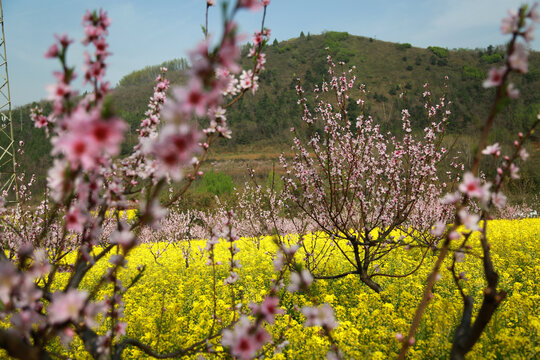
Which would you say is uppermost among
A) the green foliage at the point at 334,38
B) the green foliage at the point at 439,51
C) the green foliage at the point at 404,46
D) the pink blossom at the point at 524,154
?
the green foliage at the point at 334,38

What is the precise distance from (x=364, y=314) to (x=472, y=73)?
82.8 m

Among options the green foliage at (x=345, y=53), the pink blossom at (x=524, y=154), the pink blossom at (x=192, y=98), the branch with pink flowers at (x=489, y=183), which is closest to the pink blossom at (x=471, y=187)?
the branch with pink flowers at (x=489, y=183)

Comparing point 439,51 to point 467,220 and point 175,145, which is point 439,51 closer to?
point 467,220

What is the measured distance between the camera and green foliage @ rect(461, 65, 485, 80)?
6650cm

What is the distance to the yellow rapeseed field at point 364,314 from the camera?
12.0ft

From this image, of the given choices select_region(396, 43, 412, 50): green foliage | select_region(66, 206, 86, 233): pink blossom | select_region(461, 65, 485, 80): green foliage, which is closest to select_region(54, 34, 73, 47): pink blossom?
select_region(66, 206, 86, 233): pink blossom

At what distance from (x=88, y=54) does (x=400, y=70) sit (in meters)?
89.8

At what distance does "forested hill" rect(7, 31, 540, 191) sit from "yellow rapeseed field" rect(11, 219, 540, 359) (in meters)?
43.7

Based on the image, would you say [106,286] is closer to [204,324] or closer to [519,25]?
[204,324]

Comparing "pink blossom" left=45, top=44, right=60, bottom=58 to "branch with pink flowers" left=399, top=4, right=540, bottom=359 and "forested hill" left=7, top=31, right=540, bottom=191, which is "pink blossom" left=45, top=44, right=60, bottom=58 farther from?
"forested hill" left=7, top=31, right=540, bottom=191

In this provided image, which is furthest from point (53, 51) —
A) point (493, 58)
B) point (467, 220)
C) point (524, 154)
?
point (493, 58)

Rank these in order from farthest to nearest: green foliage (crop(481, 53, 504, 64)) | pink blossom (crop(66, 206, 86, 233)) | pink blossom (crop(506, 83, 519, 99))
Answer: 1. green foliage (crop(481, 53, 504, 64))
2. pink blossom (crop(66, 206, 86, 233))
3. pink blossom (crop(506, 83, 519, 99))

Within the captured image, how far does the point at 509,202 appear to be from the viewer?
22.2 meters

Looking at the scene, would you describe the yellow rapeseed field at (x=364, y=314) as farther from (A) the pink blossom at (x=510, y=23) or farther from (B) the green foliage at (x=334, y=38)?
(B) the green foliage at (x=334, y=38)
